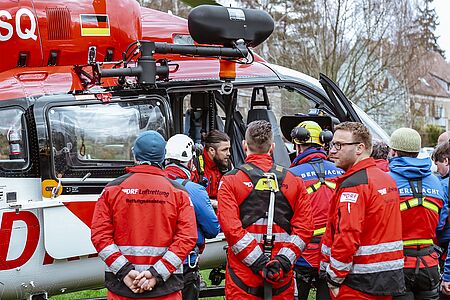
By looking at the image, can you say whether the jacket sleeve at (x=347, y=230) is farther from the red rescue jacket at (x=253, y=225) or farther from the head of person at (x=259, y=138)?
the head of person at (x=259, y=138)

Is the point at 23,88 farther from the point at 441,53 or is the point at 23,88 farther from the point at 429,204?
the point at 441,53

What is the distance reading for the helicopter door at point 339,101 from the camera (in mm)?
6844

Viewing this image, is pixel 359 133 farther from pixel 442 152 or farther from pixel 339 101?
pixel 339 101

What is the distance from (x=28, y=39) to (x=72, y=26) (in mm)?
440

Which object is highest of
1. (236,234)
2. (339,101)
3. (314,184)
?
(339,101)

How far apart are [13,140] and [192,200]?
1.74 meters

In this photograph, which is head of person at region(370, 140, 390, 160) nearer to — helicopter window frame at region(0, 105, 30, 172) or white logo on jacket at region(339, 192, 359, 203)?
white logo on jacket at region(339, 192, 359, 203)

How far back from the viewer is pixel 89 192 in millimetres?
5379

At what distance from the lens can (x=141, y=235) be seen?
13.0ft

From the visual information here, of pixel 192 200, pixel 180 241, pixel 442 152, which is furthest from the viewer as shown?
pixel 442 152

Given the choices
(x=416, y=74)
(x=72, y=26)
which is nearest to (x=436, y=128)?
(x=416, y=74)

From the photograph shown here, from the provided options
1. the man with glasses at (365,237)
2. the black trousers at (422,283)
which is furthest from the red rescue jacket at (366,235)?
the black trousers at (422,283)

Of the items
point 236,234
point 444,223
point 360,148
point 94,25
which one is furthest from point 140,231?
point 94,25

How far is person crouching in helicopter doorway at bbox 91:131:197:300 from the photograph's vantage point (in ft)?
12.9
